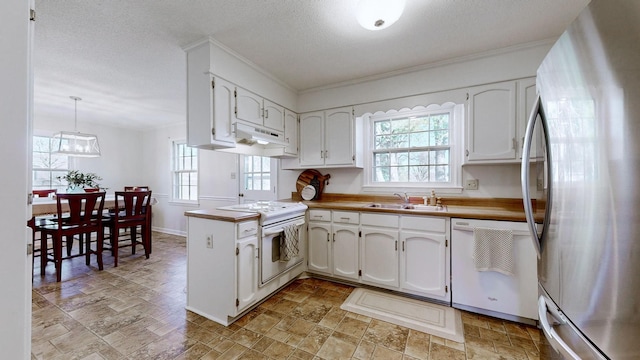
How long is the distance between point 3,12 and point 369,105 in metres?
2.72

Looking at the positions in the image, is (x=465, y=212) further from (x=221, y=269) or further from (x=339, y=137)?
(x=221, y=269)

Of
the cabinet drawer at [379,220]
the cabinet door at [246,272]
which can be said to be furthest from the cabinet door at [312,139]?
the cabinet door at [246,272]

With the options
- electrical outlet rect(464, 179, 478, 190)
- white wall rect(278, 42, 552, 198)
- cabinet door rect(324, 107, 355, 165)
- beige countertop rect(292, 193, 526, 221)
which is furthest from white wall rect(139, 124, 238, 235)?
electrical outlet rect(464, 179, 478, 190)

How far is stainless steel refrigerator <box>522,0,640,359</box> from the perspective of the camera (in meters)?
0.58

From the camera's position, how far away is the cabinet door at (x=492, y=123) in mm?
2268

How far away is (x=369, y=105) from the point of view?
292 cm

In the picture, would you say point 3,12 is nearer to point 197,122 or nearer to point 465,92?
point 197,122

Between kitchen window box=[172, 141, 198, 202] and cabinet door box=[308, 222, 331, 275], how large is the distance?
3.32 m

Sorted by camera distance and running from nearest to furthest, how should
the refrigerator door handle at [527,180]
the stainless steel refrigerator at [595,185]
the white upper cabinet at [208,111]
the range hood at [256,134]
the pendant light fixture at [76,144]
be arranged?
the stainless steel refrigerator at [595,185], the refrigerator door handle at [527,180], the white upper cabinet at [208,111], the range hood at [256,134], the pendant light fixture at [76,144]

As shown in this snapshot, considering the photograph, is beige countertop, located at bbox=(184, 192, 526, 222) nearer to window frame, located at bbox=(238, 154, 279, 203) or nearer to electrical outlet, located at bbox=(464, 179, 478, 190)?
electrical outlet, located at bbox=(464, 179, 478, 190)

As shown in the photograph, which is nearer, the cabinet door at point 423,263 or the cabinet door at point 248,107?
the cabinet door at point 423,263

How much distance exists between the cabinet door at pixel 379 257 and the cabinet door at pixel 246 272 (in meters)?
1.11

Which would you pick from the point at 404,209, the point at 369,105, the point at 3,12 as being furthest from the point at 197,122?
the point at 404,209

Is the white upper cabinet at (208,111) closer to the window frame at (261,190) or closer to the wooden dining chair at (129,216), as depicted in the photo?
the window frame at (261,190)
